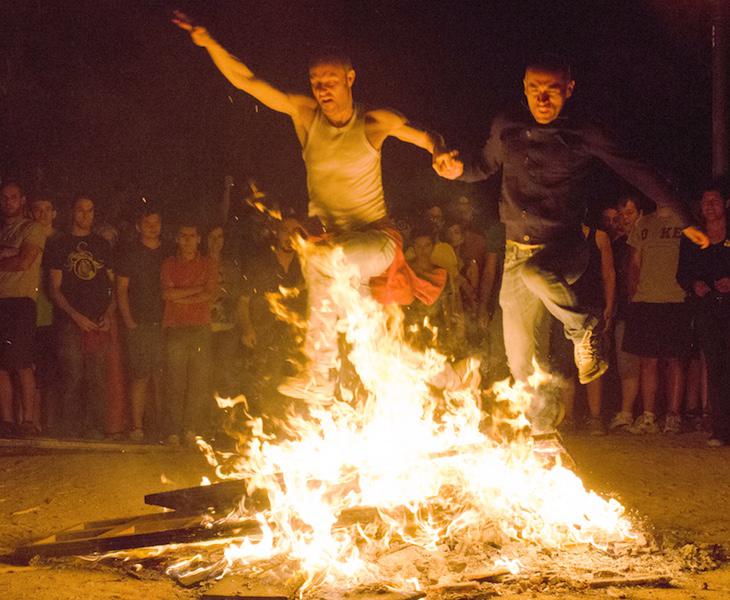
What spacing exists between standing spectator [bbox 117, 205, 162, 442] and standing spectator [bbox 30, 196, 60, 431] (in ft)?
2.36

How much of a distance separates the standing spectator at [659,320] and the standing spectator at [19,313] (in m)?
5.92

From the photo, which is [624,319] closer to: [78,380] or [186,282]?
[186,282]

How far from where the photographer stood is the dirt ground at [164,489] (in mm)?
4957

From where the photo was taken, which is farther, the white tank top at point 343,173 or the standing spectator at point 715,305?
the standing spectator at point 715,305

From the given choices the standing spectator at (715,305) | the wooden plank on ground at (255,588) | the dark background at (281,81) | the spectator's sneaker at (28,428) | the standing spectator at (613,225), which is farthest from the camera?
the dark background at (281,81)

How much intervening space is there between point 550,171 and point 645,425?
3936 mm

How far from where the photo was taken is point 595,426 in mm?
9125

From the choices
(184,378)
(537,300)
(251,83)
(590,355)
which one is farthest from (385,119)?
(184,378)

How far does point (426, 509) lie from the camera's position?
5.79 m

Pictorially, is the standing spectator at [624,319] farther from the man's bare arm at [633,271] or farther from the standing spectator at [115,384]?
the standing spectator at [115,384]

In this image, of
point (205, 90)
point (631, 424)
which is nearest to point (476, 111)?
point (205, 90)

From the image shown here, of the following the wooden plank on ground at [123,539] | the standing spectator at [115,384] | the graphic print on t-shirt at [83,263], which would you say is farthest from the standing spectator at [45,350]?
the wooden plank on ground at [123,539]

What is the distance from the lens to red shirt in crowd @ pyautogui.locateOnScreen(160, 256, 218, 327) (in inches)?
357

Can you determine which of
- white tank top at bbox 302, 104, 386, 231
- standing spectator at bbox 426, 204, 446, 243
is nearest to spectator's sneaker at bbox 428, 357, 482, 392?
white tank top at bbox 302, 104, 386, 231
